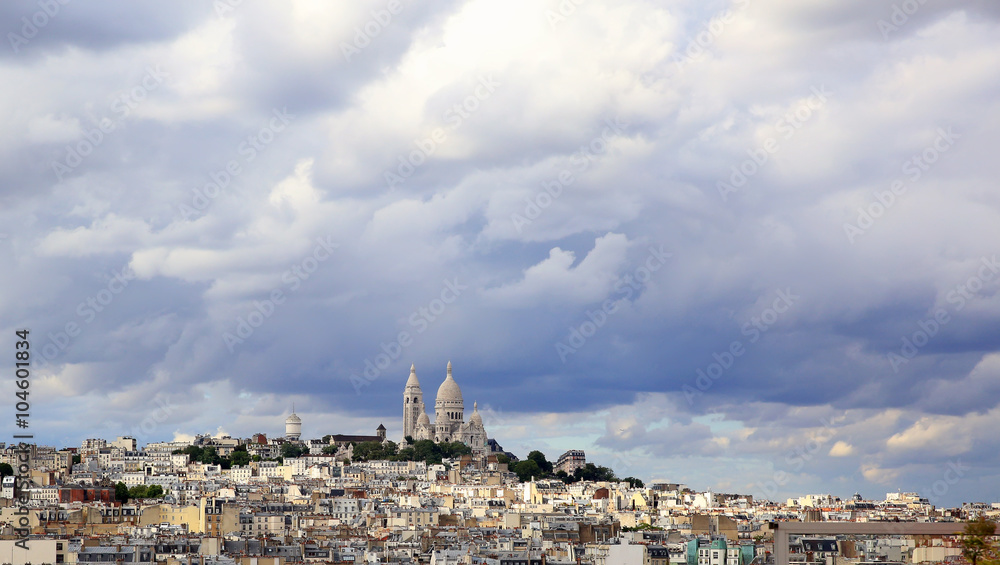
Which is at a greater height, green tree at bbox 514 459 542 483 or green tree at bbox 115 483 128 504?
green tree at bbox 514 459 542 483

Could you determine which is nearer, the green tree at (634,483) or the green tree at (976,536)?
the green tree at (976,536)

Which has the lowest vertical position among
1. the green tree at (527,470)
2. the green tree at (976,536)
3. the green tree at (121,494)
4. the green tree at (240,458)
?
the green tree at (976,536)

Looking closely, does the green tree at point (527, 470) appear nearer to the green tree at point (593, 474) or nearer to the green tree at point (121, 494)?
the green tree at point (593, 474)

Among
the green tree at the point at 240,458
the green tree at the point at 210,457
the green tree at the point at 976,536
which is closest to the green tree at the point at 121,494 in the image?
the green tree at the point at 240,458

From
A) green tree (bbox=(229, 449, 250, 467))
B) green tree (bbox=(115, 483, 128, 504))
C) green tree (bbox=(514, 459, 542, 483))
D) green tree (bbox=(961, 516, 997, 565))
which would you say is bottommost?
green tree (bbox=(961, 516, 997, 565))

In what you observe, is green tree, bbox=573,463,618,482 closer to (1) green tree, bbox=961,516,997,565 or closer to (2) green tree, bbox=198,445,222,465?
(2) green tree, bbox=198,445,222,465

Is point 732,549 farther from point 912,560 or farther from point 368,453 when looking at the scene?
point 368,453

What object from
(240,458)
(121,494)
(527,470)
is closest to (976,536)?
(121,494)

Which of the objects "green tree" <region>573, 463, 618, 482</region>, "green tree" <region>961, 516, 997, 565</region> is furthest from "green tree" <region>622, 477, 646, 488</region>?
"green tree" <region>961, 516, 997, 565</region>

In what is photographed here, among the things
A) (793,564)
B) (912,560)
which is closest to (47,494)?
(793,564)

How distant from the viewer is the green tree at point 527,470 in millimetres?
176750

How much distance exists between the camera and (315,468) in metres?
172

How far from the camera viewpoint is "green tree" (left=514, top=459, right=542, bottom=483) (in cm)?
17675

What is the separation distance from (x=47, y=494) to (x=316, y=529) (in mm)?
33983
